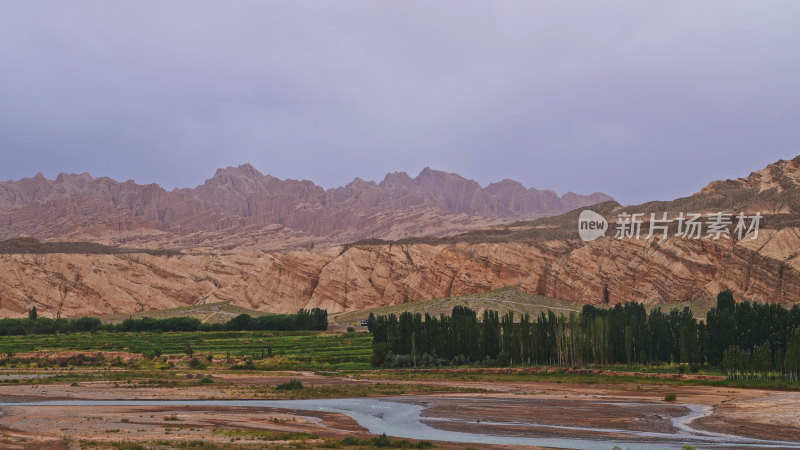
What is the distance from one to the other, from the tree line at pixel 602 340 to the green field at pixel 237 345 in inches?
237

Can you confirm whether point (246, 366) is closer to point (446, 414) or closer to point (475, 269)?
point (446, 414)

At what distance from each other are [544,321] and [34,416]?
46.7 meters

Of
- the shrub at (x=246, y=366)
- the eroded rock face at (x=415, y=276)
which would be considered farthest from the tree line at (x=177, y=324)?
the shrub at (x=246, y=366)

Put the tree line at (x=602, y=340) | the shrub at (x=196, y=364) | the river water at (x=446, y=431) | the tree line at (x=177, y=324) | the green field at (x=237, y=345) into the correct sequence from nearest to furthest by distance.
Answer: the river water at (x=446, y=431) → the tree line at (x=602, y=340) → the shrub at (x=196, y=364) → the green field at (x=237, y=345) → the tree line at (x=177, y=324)

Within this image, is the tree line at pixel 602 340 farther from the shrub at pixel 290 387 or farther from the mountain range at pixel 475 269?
the mountain range at pixel 475 269

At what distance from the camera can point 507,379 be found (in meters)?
60.6

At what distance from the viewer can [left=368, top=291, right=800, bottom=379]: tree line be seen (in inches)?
2303

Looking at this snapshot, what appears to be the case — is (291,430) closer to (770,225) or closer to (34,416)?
(34,416)

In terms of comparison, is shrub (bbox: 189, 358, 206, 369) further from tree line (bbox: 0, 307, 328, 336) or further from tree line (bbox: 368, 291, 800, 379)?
tree line (bbox: 0, 307, 328, 336)

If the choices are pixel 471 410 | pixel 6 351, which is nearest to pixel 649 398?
pixel 471 410

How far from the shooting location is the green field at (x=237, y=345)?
257 ft
